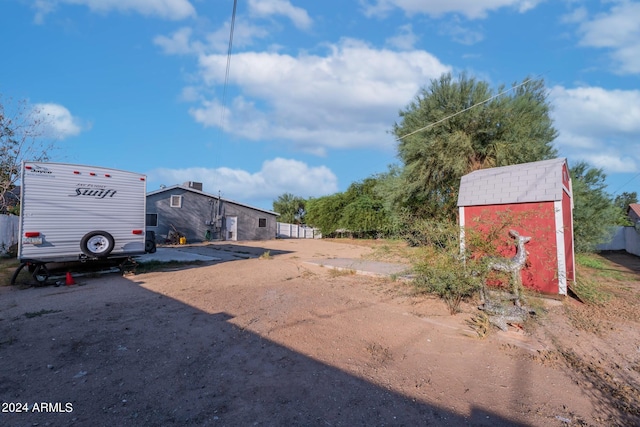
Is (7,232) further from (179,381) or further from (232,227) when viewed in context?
(232,227)

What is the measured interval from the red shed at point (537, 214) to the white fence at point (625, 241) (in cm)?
1754

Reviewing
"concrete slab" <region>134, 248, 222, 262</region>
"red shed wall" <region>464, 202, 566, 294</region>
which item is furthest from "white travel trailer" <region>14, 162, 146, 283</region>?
"red shed wall" <region>464, 202, 566, 294</region>

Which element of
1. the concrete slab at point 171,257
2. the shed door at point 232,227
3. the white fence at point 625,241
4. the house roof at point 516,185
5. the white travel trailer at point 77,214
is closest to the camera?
the house roof at point 516,185

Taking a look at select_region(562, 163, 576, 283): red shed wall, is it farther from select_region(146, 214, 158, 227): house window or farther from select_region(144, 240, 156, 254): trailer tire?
select_region(146, 214, 158, 227): house window

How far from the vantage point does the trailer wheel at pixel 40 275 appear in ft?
26.4

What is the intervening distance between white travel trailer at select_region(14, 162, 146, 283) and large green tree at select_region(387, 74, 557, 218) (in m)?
10.5

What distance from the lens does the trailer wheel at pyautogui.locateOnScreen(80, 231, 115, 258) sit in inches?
338

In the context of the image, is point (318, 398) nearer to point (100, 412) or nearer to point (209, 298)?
point (100, 412)

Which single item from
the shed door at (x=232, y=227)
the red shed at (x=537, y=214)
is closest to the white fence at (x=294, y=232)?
the shed door at (x=232, y=227)

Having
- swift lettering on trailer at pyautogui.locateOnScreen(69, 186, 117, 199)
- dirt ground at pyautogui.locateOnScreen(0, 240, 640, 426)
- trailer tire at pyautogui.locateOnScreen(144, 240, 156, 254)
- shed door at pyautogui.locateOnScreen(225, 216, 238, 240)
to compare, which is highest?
swift lettering on trailer at pyautogui.locateOnScreen(69, 186, 117, 199)

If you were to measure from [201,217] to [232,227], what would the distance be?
297 cm

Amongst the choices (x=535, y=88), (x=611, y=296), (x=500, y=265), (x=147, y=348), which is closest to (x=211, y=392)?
(x=147, y=348)

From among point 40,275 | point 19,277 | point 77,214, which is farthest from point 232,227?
point 40,275

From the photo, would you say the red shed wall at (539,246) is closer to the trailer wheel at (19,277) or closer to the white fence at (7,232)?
the trailer wheel at (19,277)
